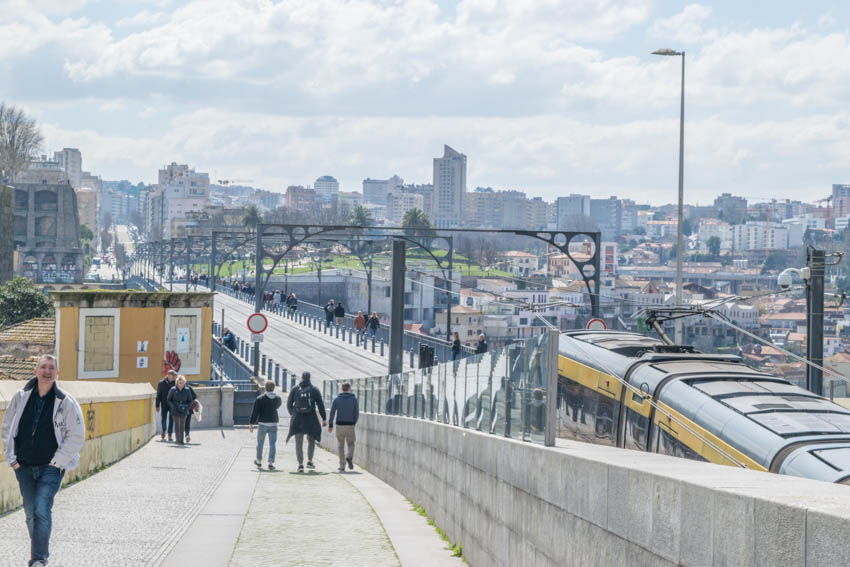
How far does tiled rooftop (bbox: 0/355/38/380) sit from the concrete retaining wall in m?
Result: 13.7

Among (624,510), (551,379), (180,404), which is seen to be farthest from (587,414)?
(624,510)

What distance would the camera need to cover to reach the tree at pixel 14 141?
563 ft

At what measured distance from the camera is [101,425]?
1580cm

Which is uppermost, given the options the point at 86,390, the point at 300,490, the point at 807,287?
the point at 807,287

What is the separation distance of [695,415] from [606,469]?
6.62 m

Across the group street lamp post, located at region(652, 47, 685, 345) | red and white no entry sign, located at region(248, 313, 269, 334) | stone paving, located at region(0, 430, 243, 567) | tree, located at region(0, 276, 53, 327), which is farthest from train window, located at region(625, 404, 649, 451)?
tree, located at region(0, 276, 53, 327)

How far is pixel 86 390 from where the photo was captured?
1550 centimetres

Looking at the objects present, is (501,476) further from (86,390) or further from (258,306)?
(258,306)

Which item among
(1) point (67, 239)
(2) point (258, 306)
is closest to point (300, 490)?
(2) point (258, 306)

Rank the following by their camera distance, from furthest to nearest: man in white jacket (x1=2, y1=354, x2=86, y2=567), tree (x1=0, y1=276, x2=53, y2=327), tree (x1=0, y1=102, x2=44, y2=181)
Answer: tree (x1=0, y1=102, x2=44, y2=181), tree (x1=0, y1=276, x2=53, y2=327), man in white jacket (x1=2, y1=354, x2=86, y2=567)

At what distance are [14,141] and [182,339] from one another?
154m

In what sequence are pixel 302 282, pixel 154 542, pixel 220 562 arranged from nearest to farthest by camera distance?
1. pixel 220 562
2. pixel 154 542
3. pixel 302 282

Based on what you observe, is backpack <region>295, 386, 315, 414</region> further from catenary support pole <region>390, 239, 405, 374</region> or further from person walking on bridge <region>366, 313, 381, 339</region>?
person walking on bridge <region>366, 313, 381, 339</region>

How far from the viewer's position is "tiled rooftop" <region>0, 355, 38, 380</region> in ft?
111
